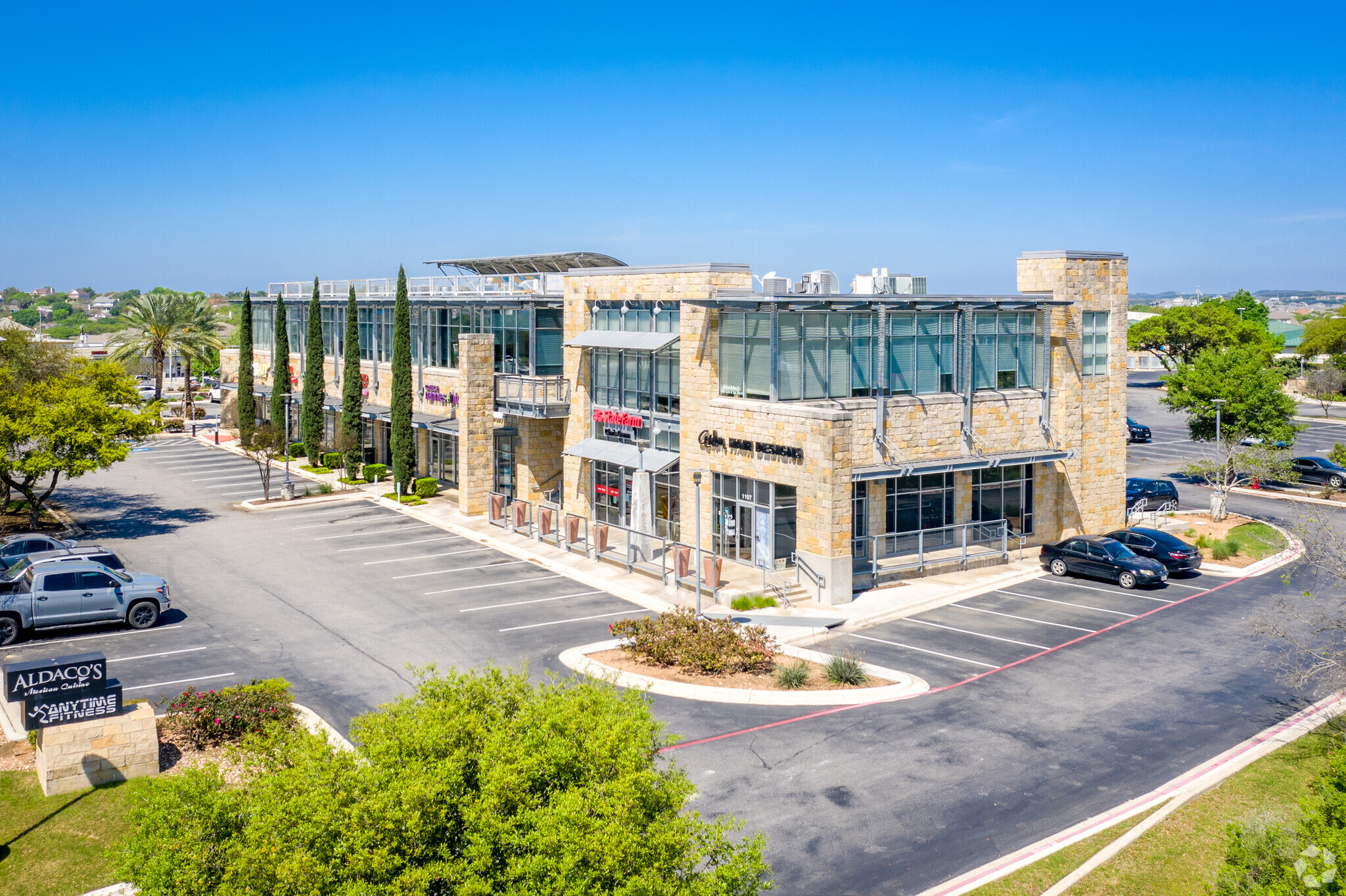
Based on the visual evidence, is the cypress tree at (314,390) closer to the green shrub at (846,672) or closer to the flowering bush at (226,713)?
the flowering bush at (226,713)

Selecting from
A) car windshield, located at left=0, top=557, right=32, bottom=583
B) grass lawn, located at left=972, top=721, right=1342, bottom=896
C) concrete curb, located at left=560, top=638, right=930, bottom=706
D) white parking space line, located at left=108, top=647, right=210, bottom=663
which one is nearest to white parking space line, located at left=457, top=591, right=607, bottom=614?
concrete curb, located at left=560, top=638, right=930, bottom=706

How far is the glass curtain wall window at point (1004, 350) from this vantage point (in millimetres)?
34281

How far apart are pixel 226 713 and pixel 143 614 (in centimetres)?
958

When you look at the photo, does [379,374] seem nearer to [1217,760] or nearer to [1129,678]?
[1129,678]

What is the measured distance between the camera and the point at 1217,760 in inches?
715

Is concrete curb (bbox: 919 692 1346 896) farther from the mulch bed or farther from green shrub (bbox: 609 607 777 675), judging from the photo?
green shrub (bbox: 609 607 777 675)

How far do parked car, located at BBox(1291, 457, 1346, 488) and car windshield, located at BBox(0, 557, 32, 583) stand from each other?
50436 millimetres

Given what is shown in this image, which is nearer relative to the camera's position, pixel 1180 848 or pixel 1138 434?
pixel 1180 848

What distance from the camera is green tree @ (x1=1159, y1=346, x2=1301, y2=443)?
152 ft

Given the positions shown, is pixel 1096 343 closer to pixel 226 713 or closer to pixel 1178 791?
pixel 1178 791

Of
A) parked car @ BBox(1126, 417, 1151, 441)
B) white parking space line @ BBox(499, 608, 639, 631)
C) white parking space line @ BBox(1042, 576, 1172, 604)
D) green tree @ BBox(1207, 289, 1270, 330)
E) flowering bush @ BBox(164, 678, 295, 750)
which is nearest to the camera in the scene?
flowering bush @ BBox(164, 678, 295, 750)

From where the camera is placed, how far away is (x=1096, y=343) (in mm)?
36906

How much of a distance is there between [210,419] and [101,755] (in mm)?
68112

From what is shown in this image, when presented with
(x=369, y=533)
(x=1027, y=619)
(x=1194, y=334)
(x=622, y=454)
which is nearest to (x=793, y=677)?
(x=1027, y=619)
